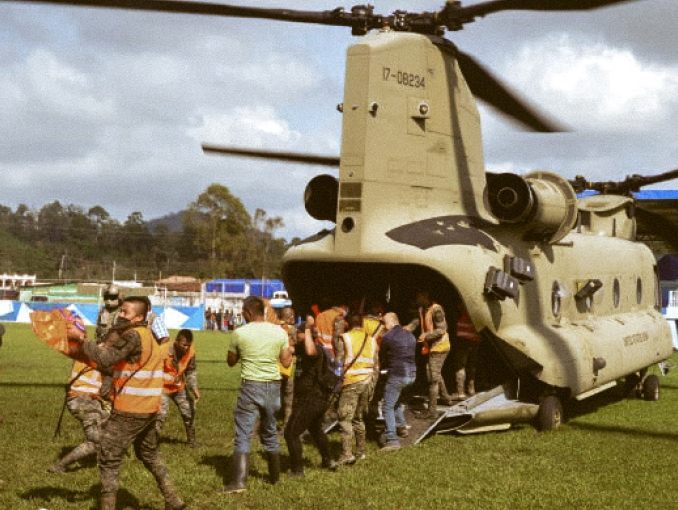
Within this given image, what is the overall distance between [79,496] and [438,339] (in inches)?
233

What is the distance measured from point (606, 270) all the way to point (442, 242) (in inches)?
229

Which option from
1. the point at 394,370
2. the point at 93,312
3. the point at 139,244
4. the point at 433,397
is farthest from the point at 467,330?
the point at 139,244

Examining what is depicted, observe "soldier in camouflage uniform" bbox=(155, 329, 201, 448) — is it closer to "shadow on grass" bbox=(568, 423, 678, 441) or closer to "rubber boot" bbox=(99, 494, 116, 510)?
"rubber boot" bbox=(99, 494, 116, 510)

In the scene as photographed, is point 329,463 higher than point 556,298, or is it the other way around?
point 556,298

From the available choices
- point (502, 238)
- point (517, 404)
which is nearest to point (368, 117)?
point (502, 238)

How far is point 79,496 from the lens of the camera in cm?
843

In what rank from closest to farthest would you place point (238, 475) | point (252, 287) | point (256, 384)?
Answer: point (238, 475) < point (256, 384) < point (252, 287)

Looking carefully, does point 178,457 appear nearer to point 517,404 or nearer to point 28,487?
point 28,487

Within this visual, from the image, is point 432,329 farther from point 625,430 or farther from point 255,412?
point 255,412

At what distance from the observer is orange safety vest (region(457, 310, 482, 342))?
42.6ft

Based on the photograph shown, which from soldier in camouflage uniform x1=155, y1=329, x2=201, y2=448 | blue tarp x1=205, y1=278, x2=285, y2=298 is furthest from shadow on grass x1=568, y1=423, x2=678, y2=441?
blue tarp x1=205, y1=278, x2=285, y2=298

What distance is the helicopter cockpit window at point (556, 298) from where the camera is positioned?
45.7ft

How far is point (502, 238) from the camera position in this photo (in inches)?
512

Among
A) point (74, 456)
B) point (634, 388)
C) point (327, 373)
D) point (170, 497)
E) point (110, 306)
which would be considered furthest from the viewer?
point (634, 388)
